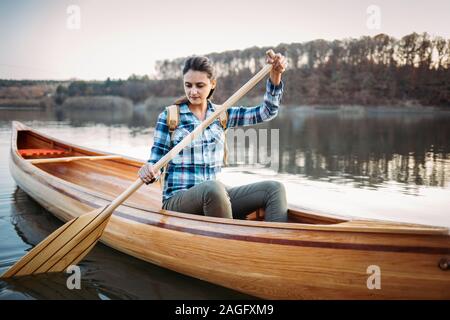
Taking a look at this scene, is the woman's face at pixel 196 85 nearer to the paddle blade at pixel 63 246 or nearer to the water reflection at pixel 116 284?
the paddle blade at pixel 63 246

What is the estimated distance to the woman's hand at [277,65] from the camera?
10.0 feet

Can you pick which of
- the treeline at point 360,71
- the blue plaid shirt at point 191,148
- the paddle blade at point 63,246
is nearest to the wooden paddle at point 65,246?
the paddle blade at point 63,246

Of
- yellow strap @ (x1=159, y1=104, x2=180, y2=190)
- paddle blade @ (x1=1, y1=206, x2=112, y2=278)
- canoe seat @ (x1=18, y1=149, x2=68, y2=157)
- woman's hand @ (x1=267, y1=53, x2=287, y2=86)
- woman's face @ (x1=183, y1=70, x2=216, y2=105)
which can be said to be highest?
woman's hand @ (x1=267, y1=53, x2=287, y2=86)

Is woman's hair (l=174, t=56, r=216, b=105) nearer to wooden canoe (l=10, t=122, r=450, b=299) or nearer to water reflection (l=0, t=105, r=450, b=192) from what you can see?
wooden canoe (l=10, t=122, r=450, b=299)

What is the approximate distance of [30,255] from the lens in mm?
3398

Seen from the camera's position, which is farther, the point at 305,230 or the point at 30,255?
the point at 30,255

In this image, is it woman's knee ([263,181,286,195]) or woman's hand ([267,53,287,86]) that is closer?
woman's hand ([267,53,287,86])

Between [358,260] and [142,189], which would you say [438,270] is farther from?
[142,189]

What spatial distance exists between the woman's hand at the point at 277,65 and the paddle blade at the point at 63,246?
1645 millimetres

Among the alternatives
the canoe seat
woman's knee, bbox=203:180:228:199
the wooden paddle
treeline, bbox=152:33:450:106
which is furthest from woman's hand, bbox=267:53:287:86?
treeline, bbox=152:33:450:106

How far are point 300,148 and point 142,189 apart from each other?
9.01 metres

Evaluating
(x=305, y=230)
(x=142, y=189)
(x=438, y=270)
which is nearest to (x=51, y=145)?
(x=142, y=189)

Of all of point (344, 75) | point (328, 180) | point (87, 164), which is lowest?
point (328, 180)

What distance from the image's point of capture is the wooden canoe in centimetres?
236
